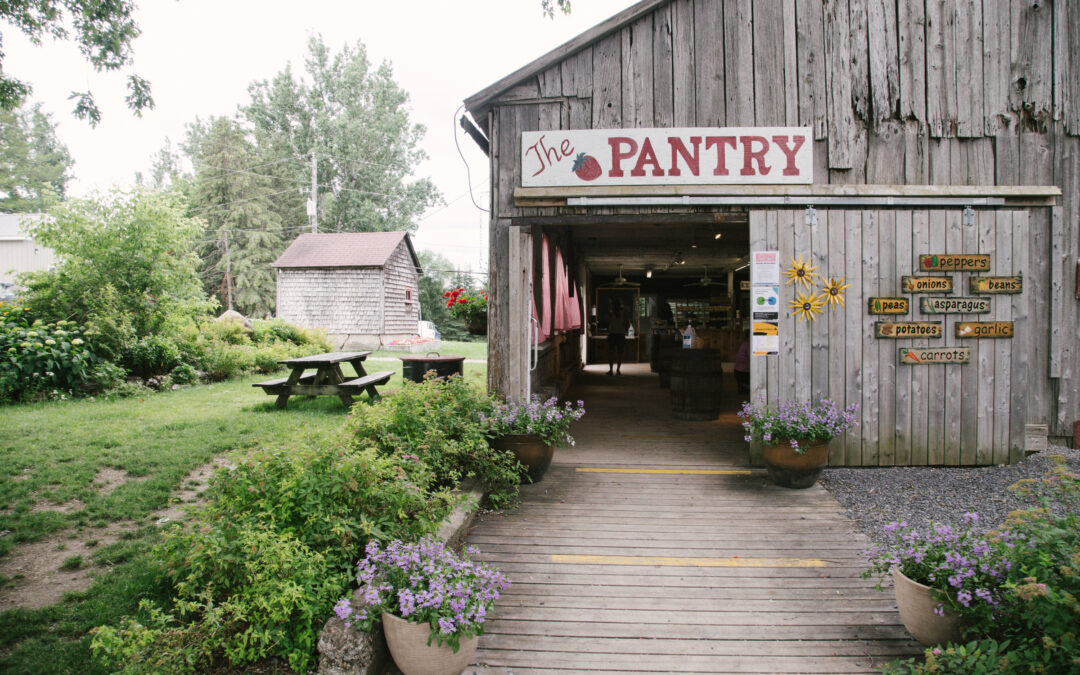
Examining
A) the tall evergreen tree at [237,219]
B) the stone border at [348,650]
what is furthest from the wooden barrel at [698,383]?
the tall evergreen tree at [237,219]

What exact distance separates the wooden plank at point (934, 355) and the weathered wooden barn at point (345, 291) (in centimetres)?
1962

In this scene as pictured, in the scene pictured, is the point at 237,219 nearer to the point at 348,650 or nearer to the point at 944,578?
the point at 348,650

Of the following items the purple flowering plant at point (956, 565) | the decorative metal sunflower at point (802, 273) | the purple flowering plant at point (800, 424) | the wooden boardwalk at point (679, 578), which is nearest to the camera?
the purple flowering plant at point (956, 565)

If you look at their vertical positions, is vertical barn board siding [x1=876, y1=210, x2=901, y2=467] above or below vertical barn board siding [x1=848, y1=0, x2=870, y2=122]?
below

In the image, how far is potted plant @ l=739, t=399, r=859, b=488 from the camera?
528 centimetres

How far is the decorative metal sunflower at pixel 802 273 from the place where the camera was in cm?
610

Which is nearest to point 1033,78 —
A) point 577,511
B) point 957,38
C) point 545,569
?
point 957,38

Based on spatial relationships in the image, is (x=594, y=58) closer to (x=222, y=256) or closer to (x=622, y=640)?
(x=622, y=640)

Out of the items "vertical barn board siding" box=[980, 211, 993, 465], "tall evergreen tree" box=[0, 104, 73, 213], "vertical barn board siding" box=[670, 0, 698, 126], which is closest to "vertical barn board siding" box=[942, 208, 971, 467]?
"vertical barn board siding" box=[980, 211, 993, 465]

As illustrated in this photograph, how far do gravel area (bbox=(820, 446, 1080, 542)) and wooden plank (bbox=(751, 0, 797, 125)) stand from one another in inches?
144

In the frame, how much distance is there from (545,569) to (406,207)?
35906 mm

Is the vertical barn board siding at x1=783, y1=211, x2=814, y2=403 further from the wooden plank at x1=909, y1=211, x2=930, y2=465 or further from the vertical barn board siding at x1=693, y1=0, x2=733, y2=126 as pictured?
the vertical barn board siding at x1=693, y1=0, x2=733, y2=126

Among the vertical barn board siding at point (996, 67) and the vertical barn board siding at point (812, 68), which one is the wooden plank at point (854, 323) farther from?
the vertical barn board siding at point (996, 67)

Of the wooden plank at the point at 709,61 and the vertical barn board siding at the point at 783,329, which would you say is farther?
the wooden plank at the point at 709,61
